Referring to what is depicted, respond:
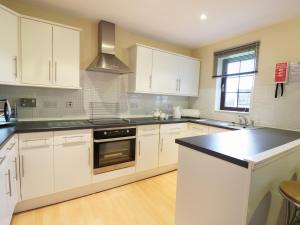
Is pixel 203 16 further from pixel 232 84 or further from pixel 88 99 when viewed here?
pixel 88 99

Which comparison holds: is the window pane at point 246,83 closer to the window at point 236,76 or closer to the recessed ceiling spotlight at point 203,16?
the window at point 236,76

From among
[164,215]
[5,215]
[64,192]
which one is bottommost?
[164,215]

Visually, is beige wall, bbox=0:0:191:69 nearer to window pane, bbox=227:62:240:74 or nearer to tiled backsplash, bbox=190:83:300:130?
window pane, bbox=227:62:240:74

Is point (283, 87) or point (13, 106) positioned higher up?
point (283, 87)

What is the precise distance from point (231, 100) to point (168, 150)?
4.89 feet

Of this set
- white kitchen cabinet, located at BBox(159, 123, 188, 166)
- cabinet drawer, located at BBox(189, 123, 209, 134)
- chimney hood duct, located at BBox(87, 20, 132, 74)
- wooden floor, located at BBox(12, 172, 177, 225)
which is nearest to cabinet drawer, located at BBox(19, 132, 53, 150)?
wooden floor, located at BBox(12, 172, 177, 225)

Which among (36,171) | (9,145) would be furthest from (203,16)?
(36,171)

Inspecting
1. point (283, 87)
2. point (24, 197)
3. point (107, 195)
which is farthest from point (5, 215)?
point (283, 87)

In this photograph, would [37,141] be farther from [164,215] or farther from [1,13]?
[164,215]

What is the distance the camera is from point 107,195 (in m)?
2.23

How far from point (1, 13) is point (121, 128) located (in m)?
1.77

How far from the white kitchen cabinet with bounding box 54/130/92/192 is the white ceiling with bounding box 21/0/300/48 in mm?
1580

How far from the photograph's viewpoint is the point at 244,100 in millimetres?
2926

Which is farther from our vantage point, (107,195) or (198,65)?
(198,65)
